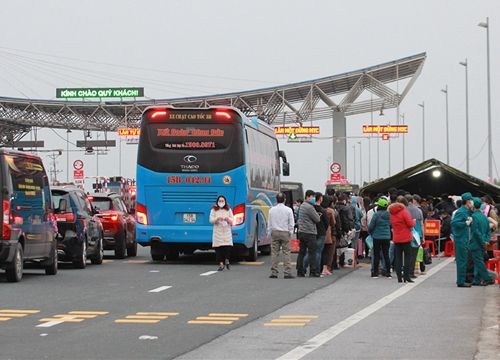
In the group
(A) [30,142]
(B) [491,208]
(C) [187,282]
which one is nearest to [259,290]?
(C) [187,282]

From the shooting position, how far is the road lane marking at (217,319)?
552 inches

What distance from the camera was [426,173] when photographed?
3434 cm

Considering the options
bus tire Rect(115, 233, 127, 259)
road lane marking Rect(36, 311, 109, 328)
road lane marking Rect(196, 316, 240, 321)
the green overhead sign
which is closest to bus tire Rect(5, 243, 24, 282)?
road lane marking Rect(36, 311, 109, 328)

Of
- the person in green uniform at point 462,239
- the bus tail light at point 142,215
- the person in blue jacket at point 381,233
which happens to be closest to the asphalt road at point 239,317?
the person in green uniform at point 462,239

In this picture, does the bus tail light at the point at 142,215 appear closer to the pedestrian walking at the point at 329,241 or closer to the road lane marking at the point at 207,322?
the pedestrian walking at the point at 329,241

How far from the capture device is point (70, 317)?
1464 centimetres

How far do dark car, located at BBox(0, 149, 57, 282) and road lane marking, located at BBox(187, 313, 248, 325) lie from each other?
623 cm

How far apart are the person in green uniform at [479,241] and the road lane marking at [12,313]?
27.3 feet

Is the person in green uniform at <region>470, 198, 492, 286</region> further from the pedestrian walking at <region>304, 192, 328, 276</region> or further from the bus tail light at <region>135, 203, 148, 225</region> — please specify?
the bus tail light at <region>135, 203, 148, 225</region>

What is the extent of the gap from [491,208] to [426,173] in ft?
35.6

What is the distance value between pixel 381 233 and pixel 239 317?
831cm

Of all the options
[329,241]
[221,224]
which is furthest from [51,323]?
[221,224]

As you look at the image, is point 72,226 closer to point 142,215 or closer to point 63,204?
point 63,204

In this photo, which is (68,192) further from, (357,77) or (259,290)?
(357,77)
